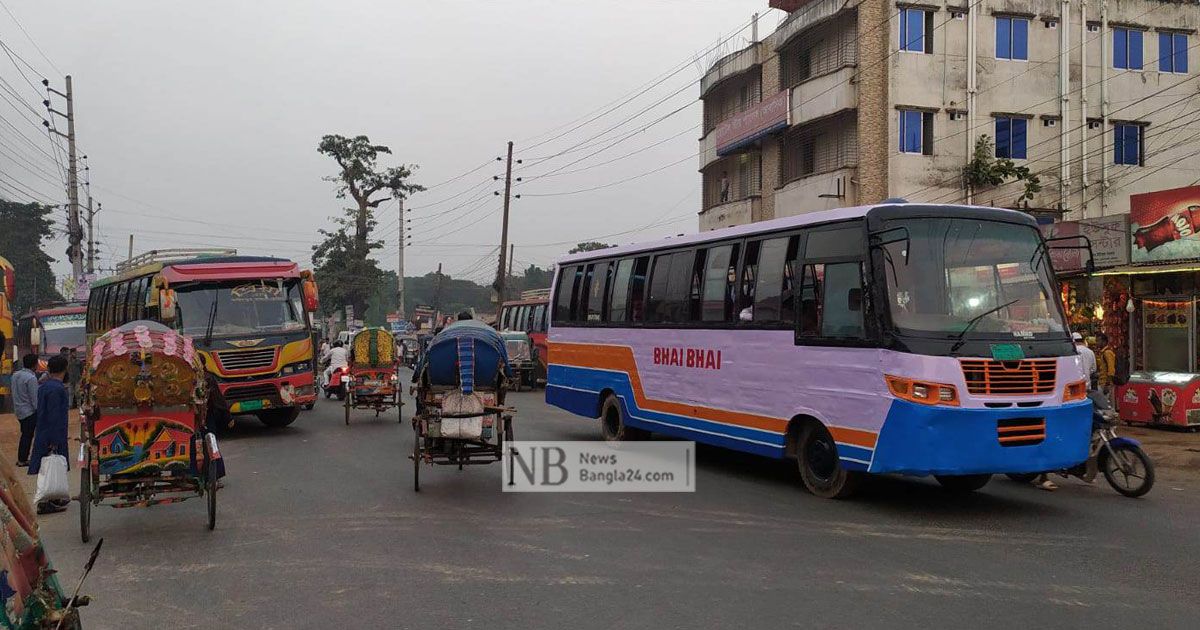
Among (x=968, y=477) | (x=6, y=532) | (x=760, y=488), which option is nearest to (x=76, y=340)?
(x=760, y=488)

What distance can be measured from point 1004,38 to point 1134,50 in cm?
587

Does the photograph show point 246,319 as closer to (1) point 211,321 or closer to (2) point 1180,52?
(1) point 211,321

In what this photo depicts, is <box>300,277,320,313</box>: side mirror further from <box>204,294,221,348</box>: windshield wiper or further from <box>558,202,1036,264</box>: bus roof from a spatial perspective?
<box>558,202,1036,264</box>: bus roof

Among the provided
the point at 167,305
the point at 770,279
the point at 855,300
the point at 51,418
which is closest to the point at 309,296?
the point at 167,305

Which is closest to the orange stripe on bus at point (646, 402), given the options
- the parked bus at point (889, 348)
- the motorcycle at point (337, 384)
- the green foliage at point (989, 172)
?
the parked bus at point (889, 348)

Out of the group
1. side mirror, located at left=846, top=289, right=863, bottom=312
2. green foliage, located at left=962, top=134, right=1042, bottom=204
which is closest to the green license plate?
side mirror, located at left=846, top=289, right=863, bottom=312

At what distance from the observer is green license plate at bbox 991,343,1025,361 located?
8.45 m

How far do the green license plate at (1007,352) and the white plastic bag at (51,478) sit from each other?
891cm

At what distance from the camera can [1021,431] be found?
28.0ft

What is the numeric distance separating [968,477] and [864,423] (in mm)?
1963

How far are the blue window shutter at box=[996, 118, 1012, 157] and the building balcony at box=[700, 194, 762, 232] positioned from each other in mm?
8590

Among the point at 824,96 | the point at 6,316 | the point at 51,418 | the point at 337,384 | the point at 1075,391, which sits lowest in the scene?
the point at 337,384

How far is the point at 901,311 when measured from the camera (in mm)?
8680

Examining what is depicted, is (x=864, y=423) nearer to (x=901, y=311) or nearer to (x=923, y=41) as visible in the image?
(x=901, y=311)
